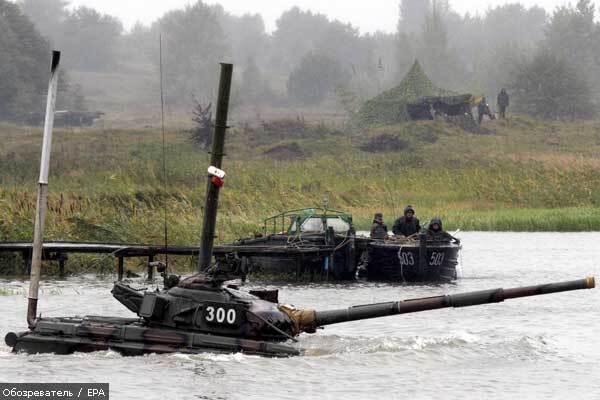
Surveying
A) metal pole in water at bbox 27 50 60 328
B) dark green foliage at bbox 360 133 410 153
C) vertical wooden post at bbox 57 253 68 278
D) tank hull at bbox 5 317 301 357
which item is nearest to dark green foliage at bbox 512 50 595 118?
dark green foliage at bbox 360 133 410 153

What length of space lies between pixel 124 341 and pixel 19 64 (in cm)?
8547

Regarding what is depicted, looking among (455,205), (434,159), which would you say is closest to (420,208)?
(455,205)

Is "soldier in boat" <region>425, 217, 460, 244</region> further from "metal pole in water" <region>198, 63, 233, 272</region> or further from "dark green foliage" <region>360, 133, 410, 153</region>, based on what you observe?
"dark green foliage" <region>360, 133, 410, 153</region>

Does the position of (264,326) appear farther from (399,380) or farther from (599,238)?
(599,238)

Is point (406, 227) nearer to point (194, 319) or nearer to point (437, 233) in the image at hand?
point (437, 233)

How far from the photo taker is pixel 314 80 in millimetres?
134875

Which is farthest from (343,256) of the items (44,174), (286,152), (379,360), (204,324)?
(286,152)

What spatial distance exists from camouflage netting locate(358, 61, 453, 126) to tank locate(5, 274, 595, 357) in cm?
6548

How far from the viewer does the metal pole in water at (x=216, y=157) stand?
70.4 ft

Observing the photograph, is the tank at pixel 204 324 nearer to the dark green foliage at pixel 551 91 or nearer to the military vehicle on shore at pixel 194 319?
the military vehicle on shore at pixel 194 319

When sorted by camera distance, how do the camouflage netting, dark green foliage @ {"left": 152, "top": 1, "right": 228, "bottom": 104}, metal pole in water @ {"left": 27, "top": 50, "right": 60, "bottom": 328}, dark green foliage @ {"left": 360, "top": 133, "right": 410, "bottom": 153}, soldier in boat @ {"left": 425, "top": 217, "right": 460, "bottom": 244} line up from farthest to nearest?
dark green foliage @ {"left": 152, "top": 1, "right": 228, "bottom": 104} < the camouflage netting < dark green foliage @ {"left": 360, "top": 133, "right": 410, "bottom": 153} < soldier in boat @ {"left": 425, "top": 217, "right": 460, "bottom": 244} < metal pole in water @ {"left": 27, "top": 50, "right": 60, "bottom": 328}

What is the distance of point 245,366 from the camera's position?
1938 cm

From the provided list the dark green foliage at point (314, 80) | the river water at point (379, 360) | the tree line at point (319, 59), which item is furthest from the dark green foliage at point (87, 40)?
the river water at point (379, 360)

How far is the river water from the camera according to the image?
1848 cm
